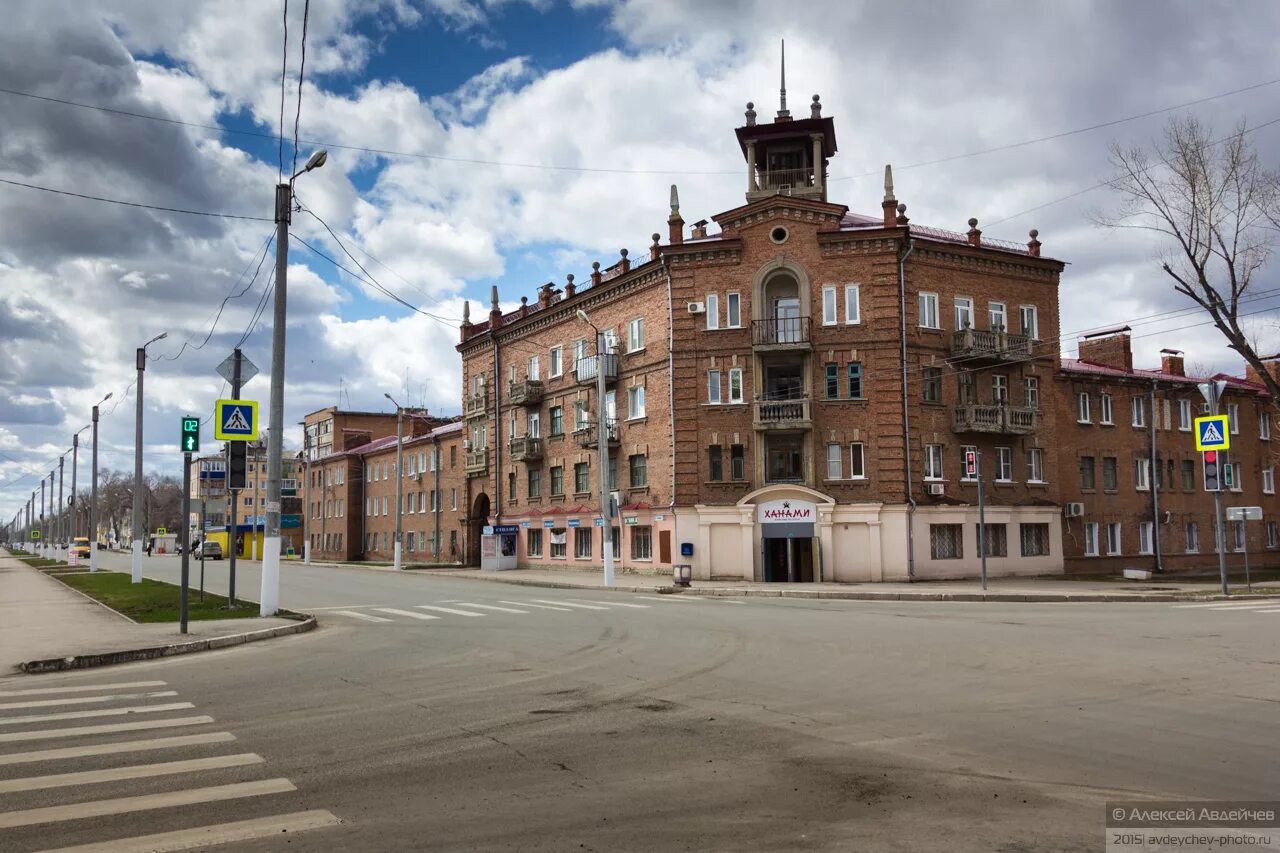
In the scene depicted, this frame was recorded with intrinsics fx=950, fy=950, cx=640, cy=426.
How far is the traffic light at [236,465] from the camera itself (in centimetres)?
1965

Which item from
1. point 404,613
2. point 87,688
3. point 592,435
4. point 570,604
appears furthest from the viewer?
point 592,435

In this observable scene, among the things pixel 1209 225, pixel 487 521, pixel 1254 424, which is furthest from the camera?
pixel 487 521

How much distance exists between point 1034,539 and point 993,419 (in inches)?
234

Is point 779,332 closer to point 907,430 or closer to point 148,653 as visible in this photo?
Answer: point 907,430

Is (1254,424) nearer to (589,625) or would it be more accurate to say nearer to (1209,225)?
(1209,225)

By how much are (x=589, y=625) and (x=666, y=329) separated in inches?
947

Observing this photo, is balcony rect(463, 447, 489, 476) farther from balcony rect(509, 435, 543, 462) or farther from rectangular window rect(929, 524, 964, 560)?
rectangular window rect(929, 524, 964, 560)

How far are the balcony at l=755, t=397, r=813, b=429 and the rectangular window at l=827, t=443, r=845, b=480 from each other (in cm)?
144

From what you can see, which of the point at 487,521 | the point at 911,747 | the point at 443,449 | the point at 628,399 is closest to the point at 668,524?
the point at 628,399

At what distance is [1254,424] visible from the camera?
52406mm

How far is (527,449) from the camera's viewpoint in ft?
167

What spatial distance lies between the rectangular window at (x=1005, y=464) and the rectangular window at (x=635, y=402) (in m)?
15.4

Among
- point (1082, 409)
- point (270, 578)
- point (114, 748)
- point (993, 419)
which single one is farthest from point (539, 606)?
point (1082, 409)

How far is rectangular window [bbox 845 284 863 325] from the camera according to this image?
3809 centimetres
